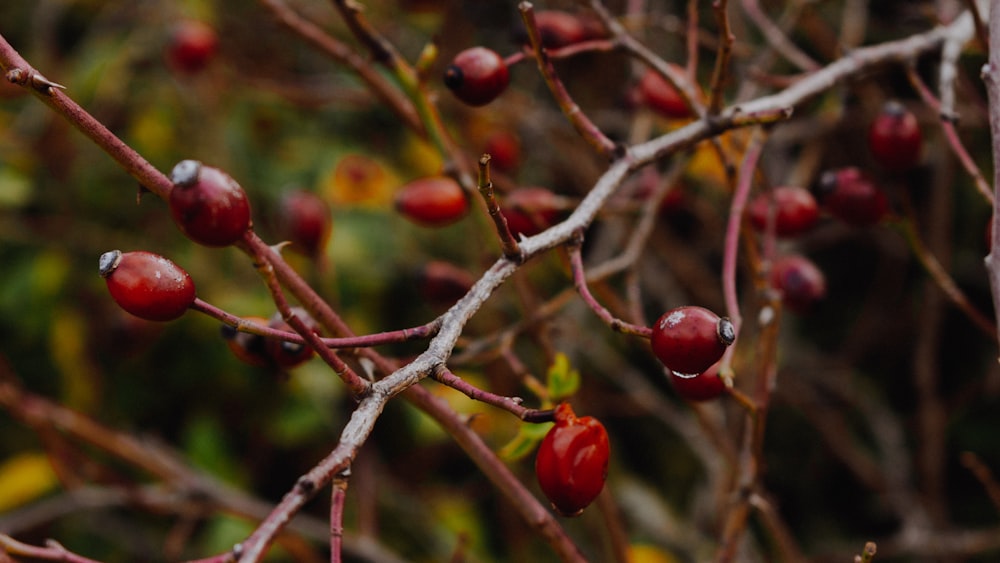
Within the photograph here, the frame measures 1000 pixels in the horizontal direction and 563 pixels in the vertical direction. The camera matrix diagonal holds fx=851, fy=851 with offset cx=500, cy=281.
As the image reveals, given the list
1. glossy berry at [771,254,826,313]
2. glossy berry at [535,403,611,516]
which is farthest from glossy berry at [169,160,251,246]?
glossy berry at [771,254,826,313]

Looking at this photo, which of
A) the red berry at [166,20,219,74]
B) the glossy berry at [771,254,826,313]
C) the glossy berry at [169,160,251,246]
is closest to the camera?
the glossy berry at [169,160,251,246]

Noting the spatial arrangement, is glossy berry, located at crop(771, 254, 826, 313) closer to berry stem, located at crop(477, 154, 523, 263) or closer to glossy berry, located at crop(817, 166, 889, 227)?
glossy berry, located at crop(817, 166, 889, 227)

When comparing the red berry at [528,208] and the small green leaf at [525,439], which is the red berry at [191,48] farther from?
the small green leaf at [525,439]

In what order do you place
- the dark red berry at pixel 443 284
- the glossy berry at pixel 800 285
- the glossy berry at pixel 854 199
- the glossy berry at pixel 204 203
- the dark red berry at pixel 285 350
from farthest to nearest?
the dark red berry at pixel 443 284 → the glossy berry at pixel 800 285 → the glossy berry at pixel 854 199 → the dark red berry at pixel 285 350 → the glossy berry at pixel 204 203

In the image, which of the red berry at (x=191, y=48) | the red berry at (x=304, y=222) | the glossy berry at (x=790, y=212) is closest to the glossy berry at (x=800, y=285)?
the glossy berry at (x=790, y=212)

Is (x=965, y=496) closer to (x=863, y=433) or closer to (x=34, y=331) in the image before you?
(x=863, y=433)

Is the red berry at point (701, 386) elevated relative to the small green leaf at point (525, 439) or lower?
elevated

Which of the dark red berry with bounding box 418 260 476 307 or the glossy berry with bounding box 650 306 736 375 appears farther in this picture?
the dark red berry with bounding box 418 260 476 307

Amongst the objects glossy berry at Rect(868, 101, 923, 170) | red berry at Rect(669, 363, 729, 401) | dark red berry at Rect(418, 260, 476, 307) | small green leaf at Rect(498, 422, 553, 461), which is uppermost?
dark red berry at Rect(418, 260, 476, 307)
